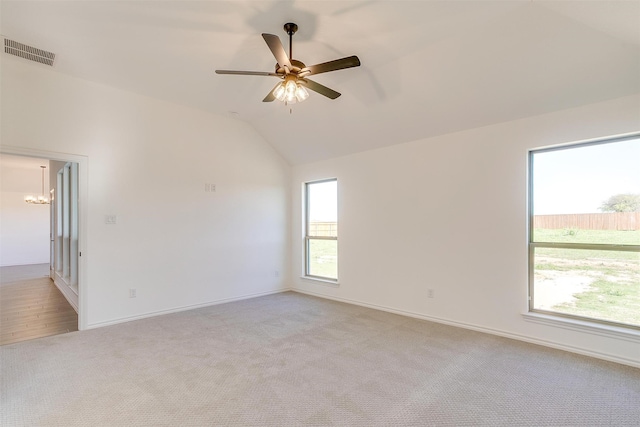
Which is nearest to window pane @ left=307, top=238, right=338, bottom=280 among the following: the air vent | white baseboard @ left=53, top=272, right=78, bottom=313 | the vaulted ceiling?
the vaulted ceiling

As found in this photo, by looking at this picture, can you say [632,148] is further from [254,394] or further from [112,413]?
[112,413]

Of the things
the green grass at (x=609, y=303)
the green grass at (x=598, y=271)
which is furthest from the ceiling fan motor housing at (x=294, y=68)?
the green grass at (x=609, y=303)

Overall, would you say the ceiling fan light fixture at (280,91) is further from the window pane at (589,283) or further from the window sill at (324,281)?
the window sill at (324,281)

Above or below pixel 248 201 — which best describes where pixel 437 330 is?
below

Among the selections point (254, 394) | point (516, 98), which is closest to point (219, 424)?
point (254, 394)

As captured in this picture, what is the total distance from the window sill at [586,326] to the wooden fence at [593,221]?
93 cm

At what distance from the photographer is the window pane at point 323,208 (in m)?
5.25

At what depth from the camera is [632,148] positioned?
2.80m

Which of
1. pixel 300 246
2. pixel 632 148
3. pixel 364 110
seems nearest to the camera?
pixel 632 148

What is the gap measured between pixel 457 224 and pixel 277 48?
291cm

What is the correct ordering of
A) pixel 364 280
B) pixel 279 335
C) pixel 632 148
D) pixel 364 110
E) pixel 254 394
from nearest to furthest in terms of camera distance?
pixel 254 394 → pixel 632 148 → pixel 279 335 → pixel 364 110 → pixel 364 280

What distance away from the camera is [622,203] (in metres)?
2.83

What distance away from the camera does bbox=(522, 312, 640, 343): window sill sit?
8.84ft

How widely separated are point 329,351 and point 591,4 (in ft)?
11.5
